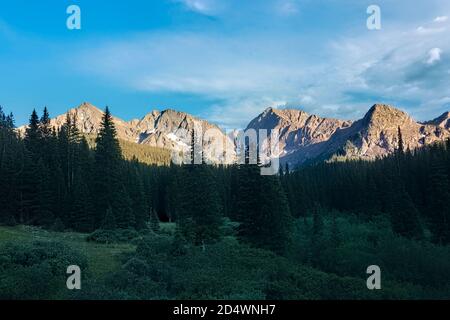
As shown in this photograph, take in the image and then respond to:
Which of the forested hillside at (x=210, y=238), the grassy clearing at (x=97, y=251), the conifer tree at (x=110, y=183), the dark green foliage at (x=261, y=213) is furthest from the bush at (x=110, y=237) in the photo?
the dark green foliage at (x=261, y=213)

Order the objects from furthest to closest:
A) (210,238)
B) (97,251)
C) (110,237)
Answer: (110,237) → (210,238) → (97,251)

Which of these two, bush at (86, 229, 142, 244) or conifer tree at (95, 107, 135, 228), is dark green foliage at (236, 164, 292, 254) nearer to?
bush at (86, 229, 142, 244)

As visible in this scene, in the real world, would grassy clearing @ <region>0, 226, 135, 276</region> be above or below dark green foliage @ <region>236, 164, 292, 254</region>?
below

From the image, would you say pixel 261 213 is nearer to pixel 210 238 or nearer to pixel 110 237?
pixel 210 238

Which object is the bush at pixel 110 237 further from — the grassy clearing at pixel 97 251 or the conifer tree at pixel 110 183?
the conifer tree at pixel 110 183

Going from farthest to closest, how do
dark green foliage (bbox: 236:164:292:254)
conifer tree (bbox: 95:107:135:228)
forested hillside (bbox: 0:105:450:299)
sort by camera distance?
conifer tree (bbox: 95:107:135:228)
dark green foliage (bbox: 236:164:292:254)
forested hillside (bbox: 0:105:450:299)

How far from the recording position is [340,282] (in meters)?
19.0

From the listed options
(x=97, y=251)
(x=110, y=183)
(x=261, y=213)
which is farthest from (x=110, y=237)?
(x=261, y=213)

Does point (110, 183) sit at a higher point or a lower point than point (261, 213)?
higher

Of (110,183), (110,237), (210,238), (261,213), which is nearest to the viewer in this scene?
(261,213)

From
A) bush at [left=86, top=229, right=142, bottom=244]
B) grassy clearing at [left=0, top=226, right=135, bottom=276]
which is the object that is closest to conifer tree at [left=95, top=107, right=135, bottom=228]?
bush at [left=86, top=229, right=142, bottom=244]
